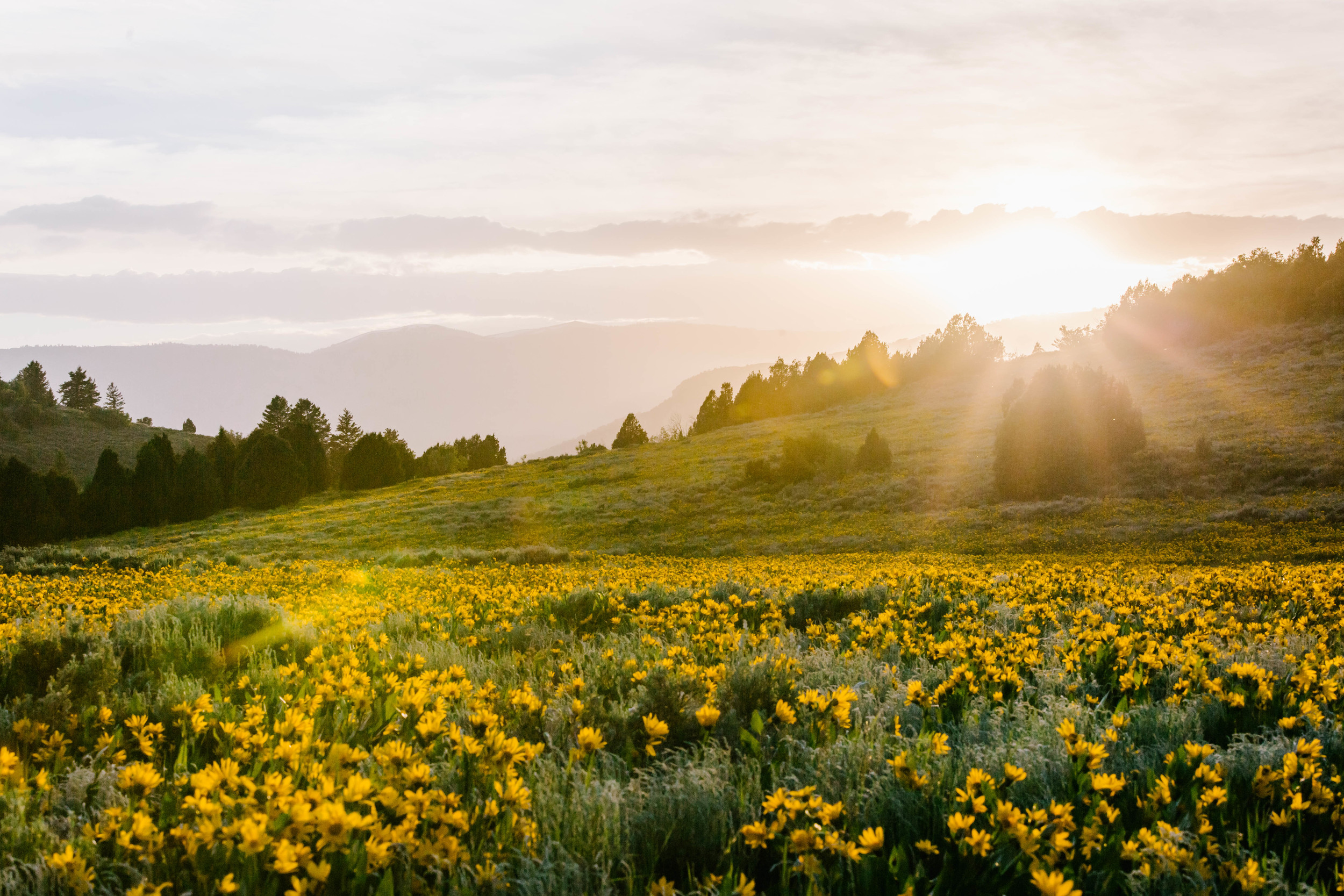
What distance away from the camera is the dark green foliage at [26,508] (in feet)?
168

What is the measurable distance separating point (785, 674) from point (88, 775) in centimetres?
331

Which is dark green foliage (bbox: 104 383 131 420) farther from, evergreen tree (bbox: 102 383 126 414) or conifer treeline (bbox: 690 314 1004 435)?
conifer treeline (bbox: 690 314 1004 435)

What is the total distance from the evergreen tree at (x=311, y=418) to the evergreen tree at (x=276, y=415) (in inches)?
28.2

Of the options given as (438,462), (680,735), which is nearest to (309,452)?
(438,462)

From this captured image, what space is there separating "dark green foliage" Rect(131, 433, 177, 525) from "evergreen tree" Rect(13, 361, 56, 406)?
1680 inches

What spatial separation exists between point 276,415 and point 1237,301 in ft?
331

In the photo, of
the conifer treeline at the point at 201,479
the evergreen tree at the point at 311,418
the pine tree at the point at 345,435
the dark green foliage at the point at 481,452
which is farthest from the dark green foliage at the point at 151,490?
the dark green foliage at the point at 481,452

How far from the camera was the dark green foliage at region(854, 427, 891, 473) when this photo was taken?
4603 cm

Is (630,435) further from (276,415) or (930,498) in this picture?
(930,498)

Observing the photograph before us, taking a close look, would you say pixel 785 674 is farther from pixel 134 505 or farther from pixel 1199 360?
Result: pixel 1199 360

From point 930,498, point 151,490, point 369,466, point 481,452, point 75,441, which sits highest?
point 75,441

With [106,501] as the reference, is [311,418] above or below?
above

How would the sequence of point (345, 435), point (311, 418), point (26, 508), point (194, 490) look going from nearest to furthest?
point (26, 508) → point (194, 490) → point (311, 418) → point (345, 435)

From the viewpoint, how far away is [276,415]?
77938 mm
